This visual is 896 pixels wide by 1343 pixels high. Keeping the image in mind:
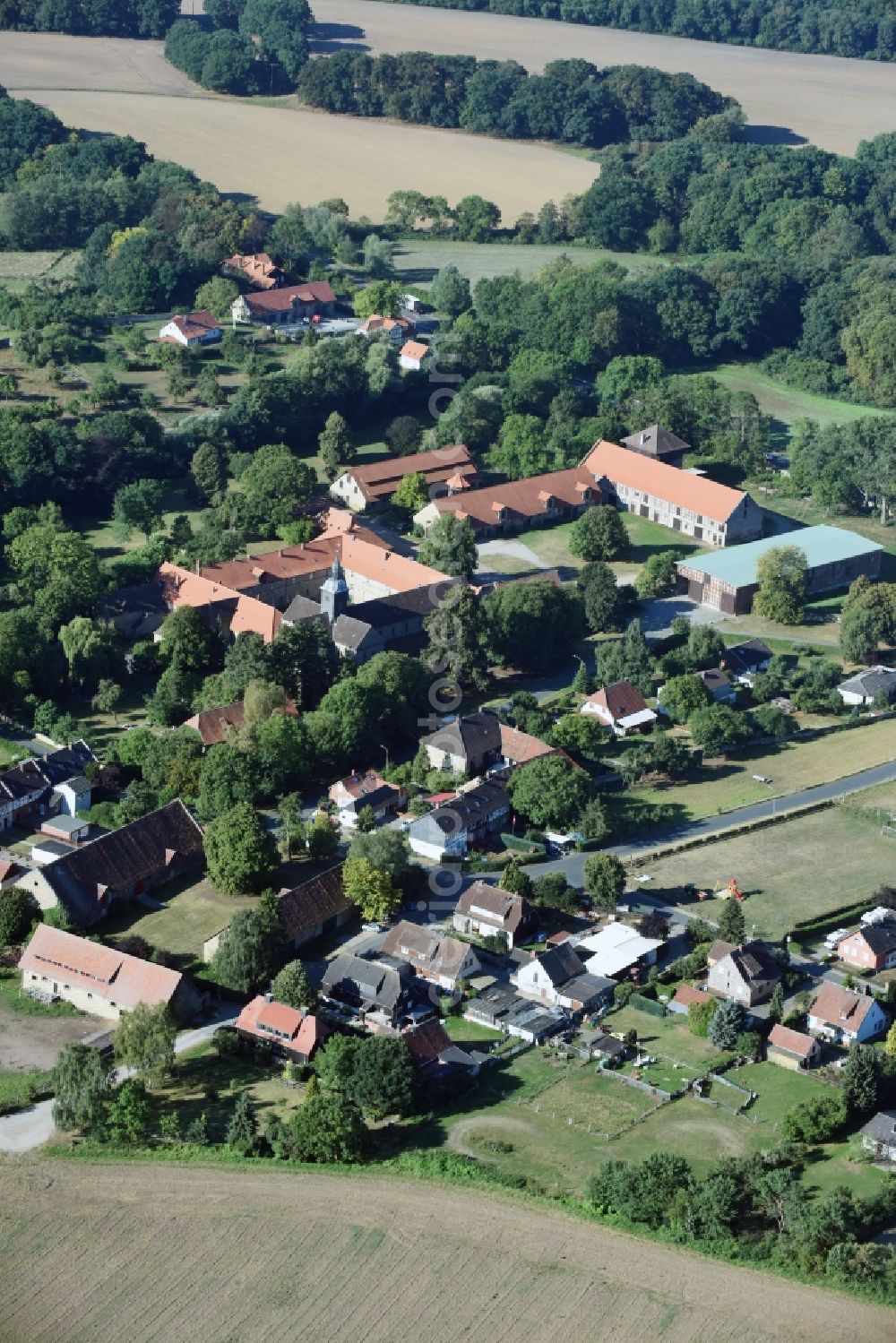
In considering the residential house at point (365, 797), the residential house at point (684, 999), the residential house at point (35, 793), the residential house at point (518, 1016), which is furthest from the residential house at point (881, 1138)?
the residential house at point (35, 793)

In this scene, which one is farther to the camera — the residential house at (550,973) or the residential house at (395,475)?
the residential house at (395,475)

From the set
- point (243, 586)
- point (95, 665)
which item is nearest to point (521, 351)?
point (243, 586)

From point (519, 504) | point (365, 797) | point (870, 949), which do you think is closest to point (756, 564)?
point (519, 504)

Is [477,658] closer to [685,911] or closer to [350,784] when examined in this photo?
[350,784]

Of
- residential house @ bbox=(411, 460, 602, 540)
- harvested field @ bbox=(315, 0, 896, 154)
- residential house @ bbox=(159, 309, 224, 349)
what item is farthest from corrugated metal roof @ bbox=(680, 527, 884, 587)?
harvested field @ bbox=(315, 0, 896, 154)

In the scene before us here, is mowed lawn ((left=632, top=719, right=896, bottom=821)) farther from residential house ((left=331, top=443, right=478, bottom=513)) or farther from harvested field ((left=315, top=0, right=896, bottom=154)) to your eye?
harvested field ((left=315, top=0, right=896, bottom=154))

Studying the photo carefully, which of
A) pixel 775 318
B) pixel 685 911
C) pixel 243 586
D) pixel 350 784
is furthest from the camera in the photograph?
pixel 775 318

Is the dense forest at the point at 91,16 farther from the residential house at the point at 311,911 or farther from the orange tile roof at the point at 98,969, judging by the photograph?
the orange tile roof at the point at 98,969
